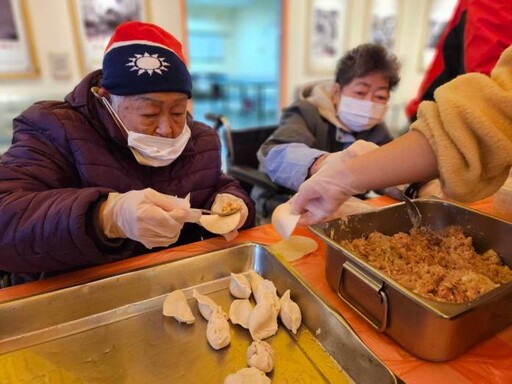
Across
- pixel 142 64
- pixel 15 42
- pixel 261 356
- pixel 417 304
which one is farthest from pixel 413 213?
pixel 15 42

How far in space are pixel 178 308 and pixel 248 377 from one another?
9.8 inches

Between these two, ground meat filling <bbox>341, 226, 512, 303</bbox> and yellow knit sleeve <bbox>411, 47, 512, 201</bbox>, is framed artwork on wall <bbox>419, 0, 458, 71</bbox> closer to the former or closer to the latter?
ground meat filling <bbox>341, 226, 512, 303</bbox>

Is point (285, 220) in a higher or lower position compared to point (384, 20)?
lower

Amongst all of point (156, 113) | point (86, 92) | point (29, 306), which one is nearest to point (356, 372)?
point (29, 306)

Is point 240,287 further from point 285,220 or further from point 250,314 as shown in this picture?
point 285,220

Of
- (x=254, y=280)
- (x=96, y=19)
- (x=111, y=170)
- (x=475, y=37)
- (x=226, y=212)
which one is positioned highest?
(x=96, y=19)

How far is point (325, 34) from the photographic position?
3980 mm

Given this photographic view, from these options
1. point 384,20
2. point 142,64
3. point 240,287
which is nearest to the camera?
point 240,287

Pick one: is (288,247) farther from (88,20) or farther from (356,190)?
(88,20)

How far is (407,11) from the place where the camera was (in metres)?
4.45

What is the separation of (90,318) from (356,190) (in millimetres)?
643

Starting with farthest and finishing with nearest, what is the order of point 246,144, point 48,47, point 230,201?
point 48,47 → point 246,144 → point 230,201

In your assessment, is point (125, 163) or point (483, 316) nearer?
point (483, 316)

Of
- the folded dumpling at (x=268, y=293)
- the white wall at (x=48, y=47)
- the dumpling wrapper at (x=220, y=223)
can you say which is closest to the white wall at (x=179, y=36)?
the white wall at (x=48, y=47)
